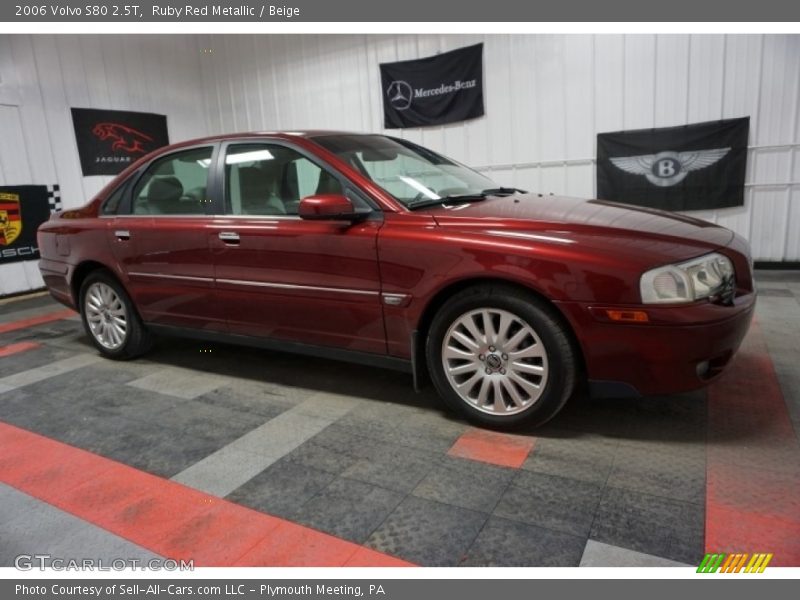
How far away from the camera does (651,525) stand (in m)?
1.65

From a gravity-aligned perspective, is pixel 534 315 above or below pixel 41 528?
above

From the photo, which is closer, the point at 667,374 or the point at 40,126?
the point at 667,374

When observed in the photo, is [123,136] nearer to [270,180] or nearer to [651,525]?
[270,180]

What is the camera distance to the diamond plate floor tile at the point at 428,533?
1574 millimetres

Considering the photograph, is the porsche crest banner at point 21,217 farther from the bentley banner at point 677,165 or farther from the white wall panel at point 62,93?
the bentley banner at point 677,165

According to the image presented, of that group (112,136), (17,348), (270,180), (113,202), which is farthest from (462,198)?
(112,136)

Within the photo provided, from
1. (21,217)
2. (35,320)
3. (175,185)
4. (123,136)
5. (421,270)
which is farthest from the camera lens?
(123,136)

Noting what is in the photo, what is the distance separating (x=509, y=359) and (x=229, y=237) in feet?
5.29

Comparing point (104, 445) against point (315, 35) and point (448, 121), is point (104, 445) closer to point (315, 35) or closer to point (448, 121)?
point (448, 121)

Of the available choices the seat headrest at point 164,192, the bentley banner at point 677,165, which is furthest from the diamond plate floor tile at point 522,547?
the bentley banner at point 677,165

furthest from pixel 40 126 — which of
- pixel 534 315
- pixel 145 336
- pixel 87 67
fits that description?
pixel 534 315

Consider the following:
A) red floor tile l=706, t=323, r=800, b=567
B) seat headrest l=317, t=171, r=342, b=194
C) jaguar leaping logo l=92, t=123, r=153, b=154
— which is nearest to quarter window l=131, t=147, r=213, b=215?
seat headrest l=317, t=171, r=342, b=194

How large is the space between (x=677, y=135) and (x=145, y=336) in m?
5.77

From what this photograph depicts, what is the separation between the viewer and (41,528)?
1.83 meters
